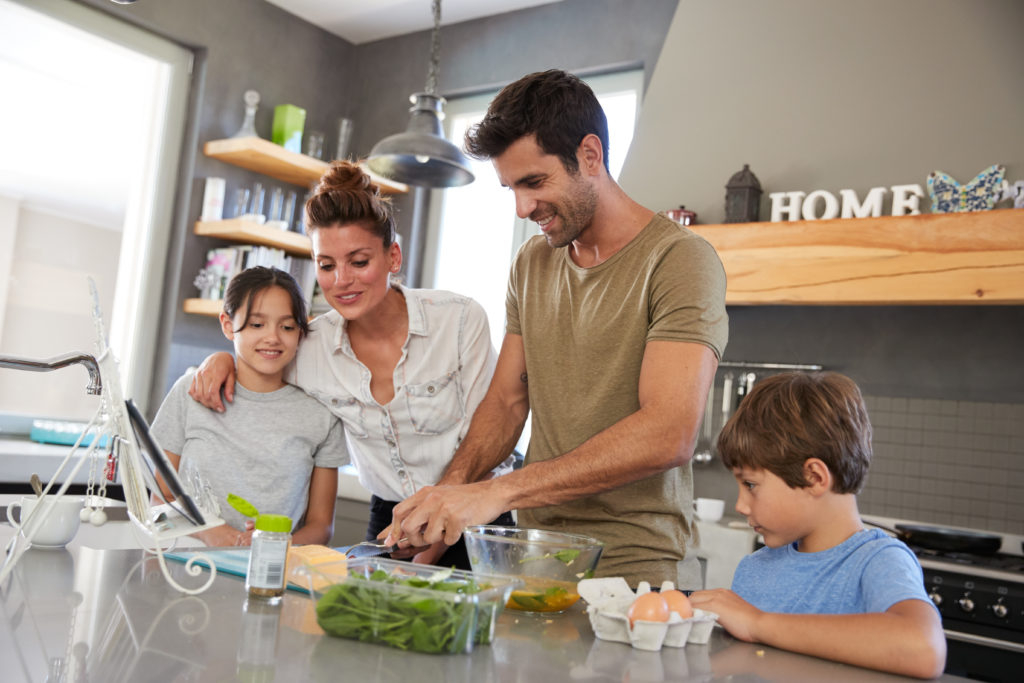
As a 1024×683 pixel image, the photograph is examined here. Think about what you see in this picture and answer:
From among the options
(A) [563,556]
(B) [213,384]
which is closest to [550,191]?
(A) [563,556]

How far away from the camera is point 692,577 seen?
1.48 m

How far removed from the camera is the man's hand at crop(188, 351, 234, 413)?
77.7 inches

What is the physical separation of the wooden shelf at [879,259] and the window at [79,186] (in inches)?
96.5

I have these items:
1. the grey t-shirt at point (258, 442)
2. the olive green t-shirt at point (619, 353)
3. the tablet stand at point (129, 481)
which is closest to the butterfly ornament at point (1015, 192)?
the olive green t-shirt at point (619, 353)

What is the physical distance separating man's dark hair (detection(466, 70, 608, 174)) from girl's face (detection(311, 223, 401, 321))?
37cm

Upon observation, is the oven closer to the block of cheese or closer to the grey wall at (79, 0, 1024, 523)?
the grey wall at (79, 0, 1024, 523)

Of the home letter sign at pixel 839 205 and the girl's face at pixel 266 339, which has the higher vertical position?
the home letter sign at pixel 839 205

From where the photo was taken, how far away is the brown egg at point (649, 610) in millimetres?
983

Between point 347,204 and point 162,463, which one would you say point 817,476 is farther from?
point 347,204

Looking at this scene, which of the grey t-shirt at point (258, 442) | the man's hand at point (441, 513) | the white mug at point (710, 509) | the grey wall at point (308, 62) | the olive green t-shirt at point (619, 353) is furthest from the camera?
the grey wall at point (308, 62)

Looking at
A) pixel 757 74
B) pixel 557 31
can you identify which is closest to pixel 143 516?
pixel 757 74

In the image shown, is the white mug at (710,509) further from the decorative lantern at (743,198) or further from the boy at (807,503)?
the boy at (807,503)

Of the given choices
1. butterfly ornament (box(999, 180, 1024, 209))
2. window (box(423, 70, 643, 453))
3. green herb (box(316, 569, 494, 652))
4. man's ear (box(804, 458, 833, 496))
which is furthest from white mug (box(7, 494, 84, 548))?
window (box(423, 70, 643, 453))

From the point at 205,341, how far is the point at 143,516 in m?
3.24
